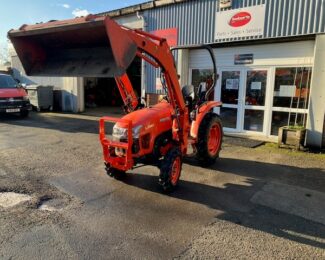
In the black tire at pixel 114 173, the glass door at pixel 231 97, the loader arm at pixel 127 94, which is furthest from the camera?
the glass door at pixel 231 97

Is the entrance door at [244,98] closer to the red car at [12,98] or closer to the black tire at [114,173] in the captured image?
the black tire at [114,173]

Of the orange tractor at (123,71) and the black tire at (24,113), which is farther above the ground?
the orange tractor at (123,71)

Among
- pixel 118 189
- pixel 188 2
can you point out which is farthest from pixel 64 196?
pixel 188 2

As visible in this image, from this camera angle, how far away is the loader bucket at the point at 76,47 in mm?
3471

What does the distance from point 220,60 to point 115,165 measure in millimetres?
5858

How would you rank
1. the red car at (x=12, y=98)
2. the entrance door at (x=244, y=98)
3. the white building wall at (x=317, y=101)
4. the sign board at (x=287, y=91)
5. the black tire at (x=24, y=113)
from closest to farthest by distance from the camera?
the white building wall at (x=317, y=101) < the sign board at (x=287, y=91) < the entrance door at (x=244, y=98) < the red car at (x=12, y=98) < the black tire at (x=24, y=113)

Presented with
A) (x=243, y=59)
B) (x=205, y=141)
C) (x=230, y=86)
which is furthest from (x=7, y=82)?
(x=205, y=141)

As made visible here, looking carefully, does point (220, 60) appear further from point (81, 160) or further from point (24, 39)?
point (24, 39)

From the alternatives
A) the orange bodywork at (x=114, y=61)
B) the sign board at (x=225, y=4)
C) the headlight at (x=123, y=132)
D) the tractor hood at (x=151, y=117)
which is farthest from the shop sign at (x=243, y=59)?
the headlight at (x=123, y=132)

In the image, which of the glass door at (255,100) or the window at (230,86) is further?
the window at (230,86)

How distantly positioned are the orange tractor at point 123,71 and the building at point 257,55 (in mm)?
3553

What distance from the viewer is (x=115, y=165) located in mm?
4359

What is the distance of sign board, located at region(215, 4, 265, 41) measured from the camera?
7.60 meters

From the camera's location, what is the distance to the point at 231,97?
29.0 feet
